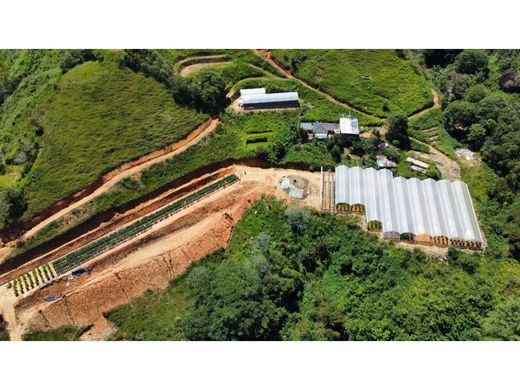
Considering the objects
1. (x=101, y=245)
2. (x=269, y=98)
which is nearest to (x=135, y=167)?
(x=101, y=245)

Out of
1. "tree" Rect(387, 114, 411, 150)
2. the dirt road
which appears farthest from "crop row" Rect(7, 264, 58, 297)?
"tree" Rect(387, 114, 411, 150)

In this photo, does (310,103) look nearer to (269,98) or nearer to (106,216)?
(269,98)

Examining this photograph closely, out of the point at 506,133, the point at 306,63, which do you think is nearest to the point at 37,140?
the point at 306,63

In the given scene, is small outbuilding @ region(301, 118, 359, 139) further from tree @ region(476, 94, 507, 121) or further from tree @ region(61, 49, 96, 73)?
tree @ region(61, 49, 96, 73)

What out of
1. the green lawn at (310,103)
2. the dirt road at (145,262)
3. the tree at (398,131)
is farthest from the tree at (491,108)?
the dirt road at (145,262)

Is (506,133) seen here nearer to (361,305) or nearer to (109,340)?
(361,305)

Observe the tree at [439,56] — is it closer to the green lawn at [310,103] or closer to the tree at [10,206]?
the green lawn at [310,103]
